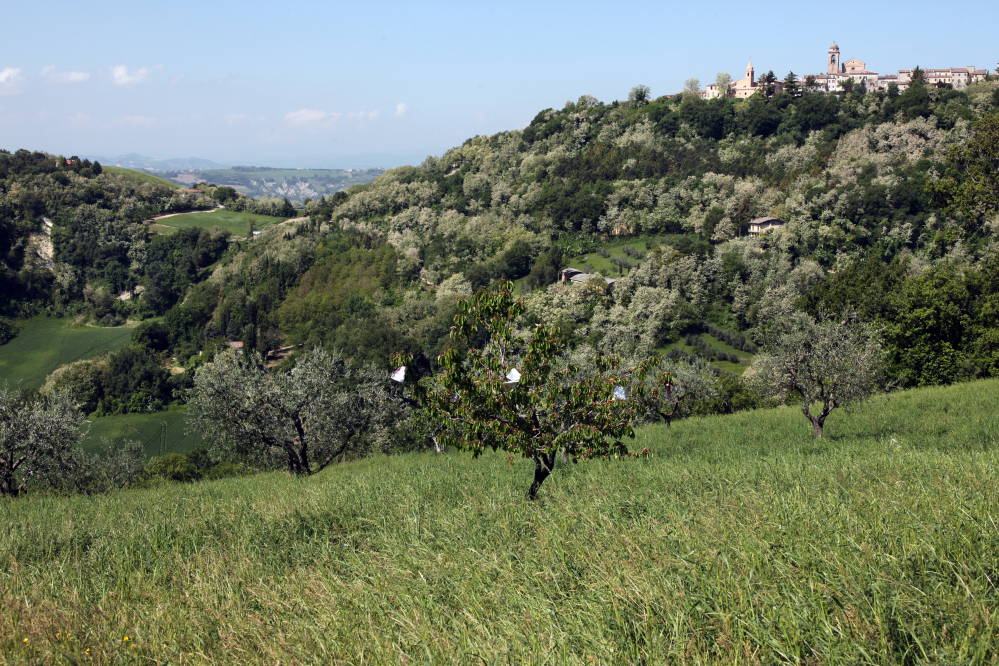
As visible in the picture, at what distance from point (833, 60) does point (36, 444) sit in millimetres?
221905

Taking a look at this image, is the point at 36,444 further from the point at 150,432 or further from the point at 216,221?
the point at 216,221

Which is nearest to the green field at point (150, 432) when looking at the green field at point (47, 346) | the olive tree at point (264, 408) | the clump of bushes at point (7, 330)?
the green field at point (47, 346)

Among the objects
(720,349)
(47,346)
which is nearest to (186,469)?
(720,349)

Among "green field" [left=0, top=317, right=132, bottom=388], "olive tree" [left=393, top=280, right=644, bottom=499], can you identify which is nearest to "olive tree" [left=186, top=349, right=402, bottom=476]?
"olive tree" [left=393, top=280, right=644, bottom=499]

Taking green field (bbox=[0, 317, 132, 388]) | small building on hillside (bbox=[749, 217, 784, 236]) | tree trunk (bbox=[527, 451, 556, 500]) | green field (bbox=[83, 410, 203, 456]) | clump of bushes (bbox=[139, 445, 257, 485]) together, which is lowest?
green field (bbox=[83, 410, 203, 456])

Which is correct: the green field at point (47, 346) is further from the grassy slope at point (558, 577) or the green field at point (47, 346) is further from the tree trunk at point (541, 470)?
the tree trunk at point (541, 470)

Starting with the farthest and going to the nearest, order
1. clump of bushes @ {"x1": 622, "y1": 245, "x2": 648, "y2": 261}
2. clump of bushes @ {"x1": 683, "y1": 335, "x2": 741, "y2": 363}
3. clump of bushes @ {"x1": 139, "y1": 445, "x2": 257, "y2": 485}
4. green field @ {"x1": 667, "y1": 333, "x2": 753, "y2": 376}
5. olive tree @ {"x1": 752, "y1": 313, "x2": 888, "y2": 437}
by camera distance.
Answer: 1. clump of bushes @ {"x1": 622, "y1": 245, "x2": 648, "y2": 261}
2. clump of bushes @ {"x1": 683, "y1": 335, "x2": 741, "y2": 363}
3. green field @ {"x1": 667, "y1": 333, "x2": 753, "y2": 376}
4. clump of bushes @ {"x1": 139, "y1": 445, "x2": 257, "y2": 485}
5. olive tree @ {"x1": 752, "y1": 313, "x2": 888, "y2": 437}

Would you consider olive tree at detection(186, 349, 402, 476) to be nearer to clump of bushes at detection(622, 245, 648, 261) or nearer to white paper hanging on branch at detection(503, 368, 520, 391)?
white paper hanging on branch at detection(503, 368, 520, 391)

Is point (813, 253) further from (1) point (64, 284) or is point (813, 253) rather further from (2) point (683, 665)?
(1) point (64, 284)

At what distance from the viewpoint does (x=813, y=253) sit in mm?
69438

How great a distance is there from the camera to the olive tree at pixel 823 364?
15.0 meters

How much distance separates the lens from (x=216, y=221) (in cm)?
12938

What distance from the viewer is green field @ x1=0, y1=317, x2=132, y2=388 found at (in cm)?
7912

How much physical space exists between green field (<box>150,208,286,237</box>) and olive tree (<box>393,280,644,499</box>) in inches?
5085
